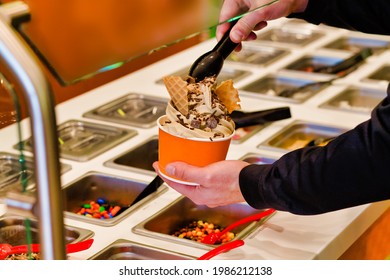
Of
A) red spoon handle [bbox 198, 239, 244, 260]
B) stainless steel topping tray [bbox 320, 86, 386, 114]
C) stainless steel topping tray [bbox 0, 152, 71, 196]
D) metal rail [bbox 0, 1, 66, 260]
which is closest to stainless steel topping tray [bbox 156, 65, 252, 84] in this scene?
stainless steel topping tray [bbox 320, 86, 386, 114]

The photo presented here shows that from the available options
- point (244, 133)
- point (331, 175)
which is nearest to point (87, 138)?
point (244, 133)

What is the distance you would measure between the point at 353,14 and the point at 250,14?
0.50 m

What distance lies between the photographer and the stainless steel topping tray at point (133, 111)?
274cm

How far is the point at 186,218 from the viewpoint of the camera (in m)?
2.25

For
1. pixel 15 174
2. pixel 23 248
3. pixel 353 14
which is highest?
pixel 15 174

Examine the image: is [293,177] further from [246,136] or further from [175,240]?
[246,136]

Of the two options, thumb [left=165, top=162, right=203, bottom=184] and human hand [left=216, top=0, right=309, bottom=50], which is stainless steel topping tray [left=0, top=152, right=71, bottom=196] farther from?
human hand [left=216, top=0, right=309, bottom=50]

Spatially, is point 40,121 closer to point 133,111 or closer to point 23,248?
point 23,248

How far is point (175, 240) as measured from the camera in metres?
1.95

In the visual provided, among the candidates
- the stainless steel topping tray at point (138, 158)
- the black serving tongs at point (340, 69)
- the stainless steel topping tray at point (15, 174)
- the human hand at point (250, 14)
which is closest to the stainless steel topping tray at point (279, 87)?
the black serving tongs at point (340, 69)

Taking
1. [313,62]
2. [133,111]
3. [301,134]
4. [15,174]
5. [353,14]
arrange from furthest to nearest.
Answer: [313,62] → [133,111] → [301,134] → [353,14] → [15,174]

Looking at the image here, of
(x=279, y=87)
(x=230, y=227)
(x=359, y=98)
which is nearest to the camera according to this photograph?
(x=230, y=227)

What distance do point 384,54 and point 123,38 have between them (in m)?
2.52

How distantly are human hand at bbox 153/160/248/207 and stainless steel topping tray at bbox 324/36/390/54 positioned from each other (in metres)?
2.08
